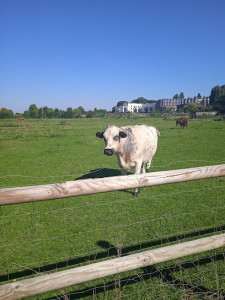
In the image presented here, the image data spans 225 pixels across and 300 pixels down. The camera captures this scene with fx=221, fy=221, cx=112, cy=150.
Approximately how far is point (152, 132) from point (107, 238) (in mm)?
4262

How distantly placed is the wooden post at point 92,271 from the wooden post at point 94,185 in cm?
64

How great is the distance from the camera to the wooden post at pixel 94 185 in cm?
188

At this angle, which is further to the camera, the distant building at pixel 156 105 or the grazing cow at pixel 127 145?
the distant building at pixel 156 105

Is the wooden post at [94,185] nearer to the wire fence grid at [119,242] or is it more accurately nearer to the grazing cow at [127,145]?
the wire fence grid at [119,242]

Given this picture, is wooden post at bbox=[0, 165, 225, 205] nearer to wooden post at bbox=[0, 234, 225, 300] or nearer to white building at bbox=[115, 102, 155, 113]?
wooden post at bbox=[0, 234, 225, 300]

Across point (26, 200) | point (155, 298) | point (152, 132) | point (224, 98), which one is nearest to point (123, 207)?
point (155, 298)

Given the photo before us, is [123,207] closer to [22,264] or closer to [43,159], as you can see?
[22,264]

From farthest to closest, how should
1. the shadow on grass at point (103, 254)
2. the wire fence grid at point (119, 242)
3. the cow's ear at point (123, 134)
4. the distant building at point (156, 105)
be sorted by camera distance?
the distant building at point (156, 105) → the cow's ear at point (123, 134) → the shadow on grass at point (103, 254) → the wire fence grid at point (119, 242)

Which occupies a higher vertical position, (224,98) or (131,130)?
(224,98)

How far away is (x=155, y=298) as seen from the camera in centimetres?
268

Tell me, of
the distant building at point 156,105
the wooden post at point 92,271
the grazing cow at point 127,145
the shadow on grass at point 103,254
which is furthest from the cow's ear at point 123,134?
the distant building at point 156,105

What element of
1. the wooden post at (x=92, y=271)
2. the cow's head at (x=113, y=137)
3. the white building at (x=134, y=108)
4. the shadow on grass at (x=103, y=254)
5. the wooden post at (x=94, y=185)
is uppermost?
the white building at (x=134, y=108)

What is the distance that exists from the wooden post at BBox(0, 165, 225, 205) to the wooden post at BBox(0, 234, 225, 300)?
2.10 ft

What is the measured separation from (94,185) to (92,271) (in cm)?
76
